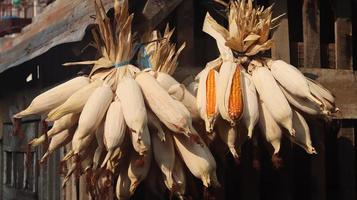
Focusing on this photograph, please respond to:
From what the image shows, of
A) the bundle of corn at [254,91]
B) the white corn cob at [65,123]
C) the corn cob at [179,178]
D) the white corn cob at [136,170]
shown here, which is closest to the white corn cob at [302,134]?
the bundle of corn at [254,91]

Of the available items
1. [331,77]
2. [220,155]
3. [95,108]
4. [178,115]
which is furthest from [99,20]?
[331,77]

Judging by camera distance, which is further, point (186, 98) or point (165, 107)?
point (186, 98)

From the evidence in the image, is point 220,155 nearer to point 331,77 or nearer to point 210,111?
point 210,111

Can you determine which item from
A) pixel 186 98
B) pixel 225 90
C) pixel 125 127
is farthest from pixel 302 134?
pixel 125 127

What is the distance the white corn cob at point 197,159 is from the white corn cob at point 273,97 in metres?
0.29

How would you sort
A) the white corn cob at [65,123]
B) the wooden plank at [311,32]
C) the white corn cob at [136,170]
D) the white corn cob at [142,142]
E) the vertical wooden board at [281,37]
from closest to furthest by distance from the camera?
the white corn cob at [142,142] → the white corn cob at [136,170] → the white corn cob at [65,123] → the vertical wooden board at [281,37] → the wooden plank at [311,32]

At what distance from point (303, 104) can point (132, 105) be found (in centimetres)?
67

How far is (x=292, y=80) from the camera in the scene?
2.30 m

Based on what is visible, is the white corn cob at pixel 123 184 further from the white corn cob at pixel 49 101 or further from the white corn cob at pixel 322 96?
the white corn cob at pixel 322 96

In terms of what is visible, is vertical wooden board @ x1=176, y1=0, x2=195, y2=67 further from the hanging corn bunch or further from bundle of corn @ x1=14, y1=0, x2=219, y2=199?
bundle of corn @ x1=14, y1=0, x2=219, y2=199

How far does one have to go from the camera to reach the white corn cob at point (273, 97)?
7.27ft

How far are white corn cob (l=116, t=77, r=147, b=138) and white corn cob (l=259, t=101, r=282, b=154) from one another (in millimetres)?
461

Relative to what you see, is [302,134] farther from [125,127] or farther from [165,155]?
[125,127]

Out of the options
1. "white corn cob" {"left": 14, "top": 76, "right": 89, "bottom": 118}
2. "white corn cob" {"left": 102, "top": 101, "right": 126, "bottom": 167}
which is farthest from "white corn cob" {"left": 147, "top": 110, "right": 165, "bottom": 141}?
"white corn cob" {"left": 14, "top": 76, "right": 89, "bottom": 118}
